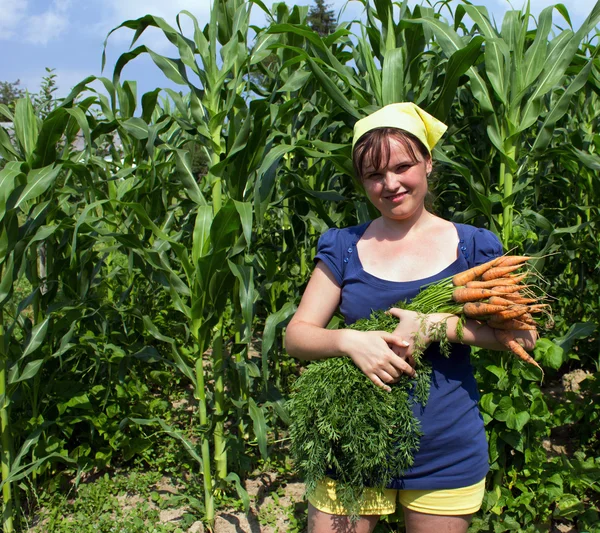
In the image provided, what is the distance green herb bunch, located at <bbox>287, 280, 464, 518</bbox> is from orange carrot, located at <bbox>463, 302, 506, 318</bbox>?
67 millimetres

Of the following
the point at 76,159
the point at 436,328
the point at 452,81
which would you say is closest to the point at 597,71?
the point at 452,81

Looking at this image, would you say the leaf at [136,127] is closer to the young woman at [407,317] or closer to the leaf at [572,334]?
the young woman at [407,317]

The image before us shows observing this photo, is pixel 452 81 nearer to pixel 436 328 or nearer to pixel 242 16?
pixel 242 16

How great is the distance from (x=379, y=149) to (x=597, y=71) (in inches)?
91.4

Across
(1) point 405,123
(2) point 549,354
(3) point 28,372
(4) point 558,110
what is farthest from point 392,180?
(3) point 28,372

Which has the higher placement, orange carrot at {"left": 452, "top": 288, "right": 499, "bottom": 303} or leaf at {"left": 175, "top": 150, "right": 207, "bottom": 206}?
leaf at {"left": 175, "top": 150, "right": 207, "bottom": 206}

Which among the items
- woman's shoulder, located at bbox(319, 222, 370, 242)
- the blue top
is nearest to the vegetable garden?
woman's shoulder, located at bbox(319, 222, 370, 242)

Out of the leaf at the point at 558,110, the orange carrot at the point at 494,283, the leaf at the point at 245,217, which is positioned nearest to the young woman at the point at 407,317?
the orange carrot at the point at 494,283

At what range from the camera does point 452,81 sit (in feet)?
8.66

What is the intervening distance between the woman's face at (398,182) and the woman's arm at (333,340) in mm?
314

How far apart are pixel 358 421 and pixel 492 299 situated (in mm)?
518

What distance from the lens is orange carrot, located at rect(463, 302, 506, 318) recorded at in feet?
4.79

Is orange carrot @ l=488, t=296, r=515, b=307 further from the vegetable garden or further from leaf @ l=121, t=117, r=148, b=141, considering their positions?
leaf @ l=121, t=117, r=148, b=141

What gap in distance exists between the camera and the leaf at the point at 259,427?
111 inches
